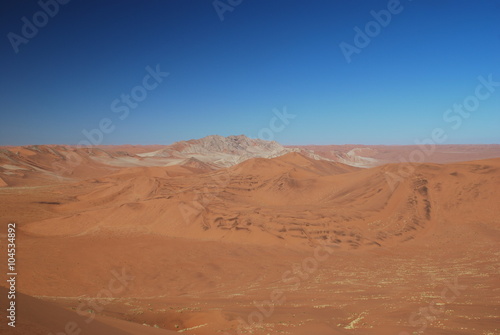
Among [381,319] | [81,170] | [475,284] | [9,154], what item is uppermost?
[9,154]

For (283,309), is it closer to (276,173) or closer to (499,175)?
(499,175)

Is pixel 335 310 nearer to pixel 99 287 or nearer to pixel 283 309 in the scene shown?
pixel 283 309

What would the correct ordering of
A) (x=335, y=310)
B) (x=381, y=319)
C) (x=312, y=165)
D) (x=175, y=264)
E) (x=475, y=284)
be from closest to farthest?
(x=381, y=319)
(x=335, y=310)
(x=475, y=284)
(x=175, y=264)
(x=312, y=165)

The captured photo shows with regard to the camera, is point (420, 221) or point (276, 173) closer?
point (420, 221)

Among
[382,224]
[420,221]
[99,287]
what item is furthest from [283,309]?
[420,221]

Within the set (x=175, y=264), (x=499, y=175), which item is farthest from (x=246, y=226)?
(x=499, y=175)

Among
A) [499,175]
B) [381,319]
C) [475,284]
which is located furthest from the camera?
[499,175]

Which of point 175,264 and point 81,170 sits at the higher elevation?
point 81,170
